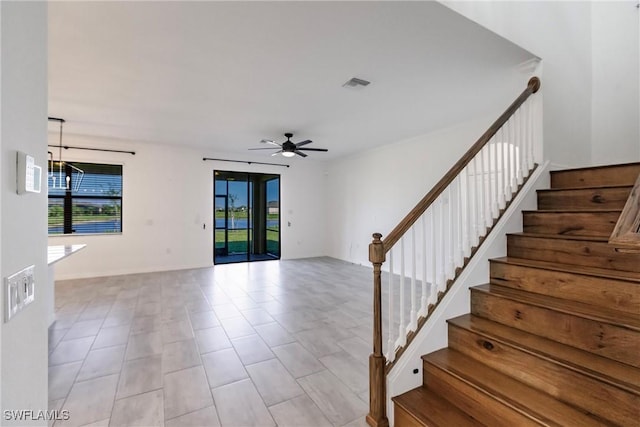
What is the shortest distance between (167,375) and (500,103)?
15.7ft

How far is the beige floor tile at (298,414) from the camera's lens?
175 cm

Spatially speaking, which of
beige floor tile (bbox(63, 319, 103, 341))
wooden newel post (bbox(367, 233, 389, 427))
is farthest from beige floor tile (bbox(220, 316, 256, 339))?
wooden newel post (bbox(367, 233, 389, 427))

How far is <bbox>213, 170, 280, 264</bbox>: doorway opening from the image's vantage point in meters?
7.57

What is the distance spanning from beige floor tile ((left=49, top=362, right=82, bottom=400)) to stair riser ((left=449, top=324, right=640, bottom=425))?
276cm

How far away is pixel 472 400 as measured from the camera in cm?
152

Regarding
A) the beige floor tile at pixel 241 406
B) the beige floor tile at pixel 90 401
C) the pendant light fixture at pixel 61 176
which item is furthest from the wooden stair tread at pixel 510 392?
the pendant light fixture at pixel 61 176

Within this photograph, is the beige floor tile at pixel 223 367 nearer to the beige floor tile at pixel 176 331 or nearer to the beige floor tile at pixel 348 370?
the beige floor tile at pixel 176 331

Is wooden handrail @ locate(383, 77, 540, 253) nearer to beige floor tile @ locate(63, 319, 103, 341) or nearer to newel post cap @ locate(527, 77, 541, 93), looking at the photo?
newel post cap @ locate(527, 77, 541, 93)

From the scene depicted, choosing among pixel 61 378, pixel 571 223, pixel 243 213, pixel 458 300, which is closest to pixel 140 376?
pixel 61 378

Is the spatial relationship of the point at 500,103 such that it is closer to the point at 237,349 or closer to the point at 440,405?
the point at 440,405

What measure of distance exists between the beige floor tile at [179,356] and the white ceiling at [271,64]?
2700mm

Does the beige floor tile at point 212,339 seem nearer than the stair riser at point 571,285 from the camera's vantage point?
No

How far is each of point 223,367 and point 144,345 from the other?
969 mm

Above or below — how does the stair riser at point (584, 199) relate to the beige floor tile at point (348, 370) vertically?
above
